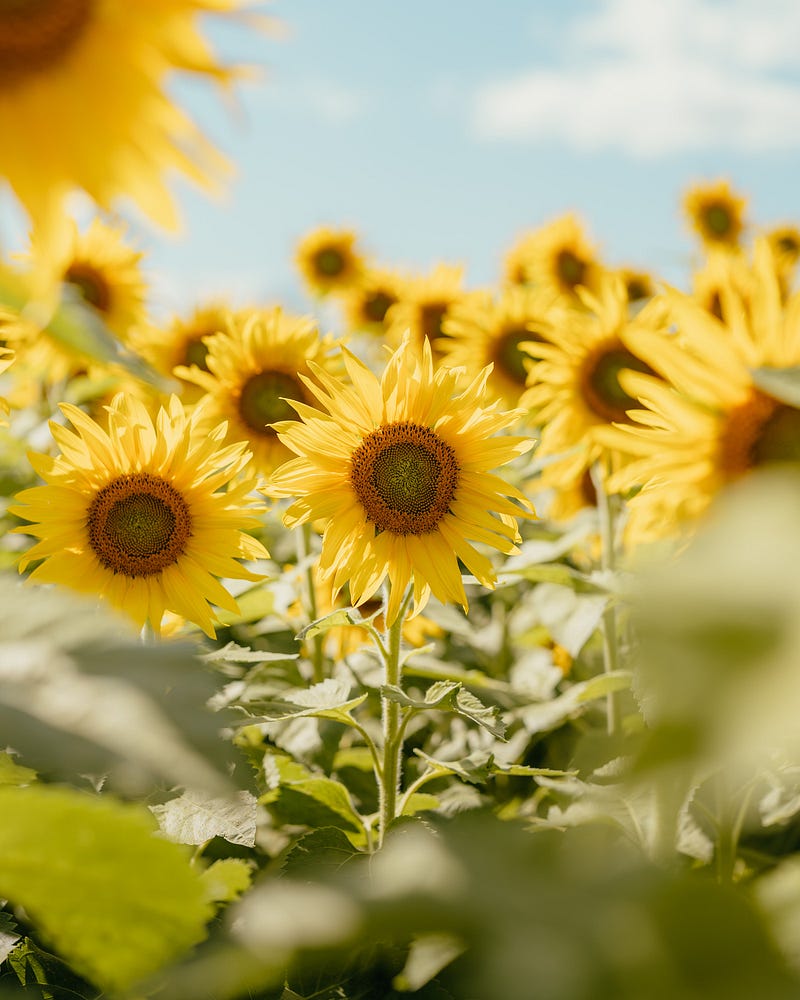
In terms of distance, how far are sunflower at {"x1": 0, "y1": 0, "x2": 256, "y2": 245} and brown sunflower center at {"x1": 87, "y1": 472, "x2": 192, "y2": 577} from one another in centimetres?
137

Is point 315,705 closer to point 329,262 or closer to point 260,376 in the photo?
point 260,376

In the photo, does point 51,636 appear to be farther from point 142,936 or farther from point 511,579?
point 511,579

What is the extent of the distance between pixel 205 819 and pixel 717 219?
294 inches

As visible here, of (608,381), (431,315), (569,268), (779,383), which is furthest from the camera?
(569,268)

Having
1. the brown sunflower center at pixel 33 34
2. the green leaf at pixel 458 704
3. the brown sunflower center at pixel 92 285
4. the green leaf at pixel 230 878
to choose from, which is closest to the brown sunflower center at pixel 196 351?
the brown sunflower center at pixel 92 285

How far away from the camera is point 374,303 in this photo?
6.39 metres

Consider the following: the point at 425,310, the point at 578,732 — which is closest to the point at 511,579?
the point at 578,732

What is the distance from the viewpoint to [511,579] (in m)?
2.64

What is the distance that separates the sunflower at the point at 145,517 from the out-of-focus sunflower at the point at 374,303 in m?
4.21

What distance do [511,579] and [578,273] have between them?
4.14m

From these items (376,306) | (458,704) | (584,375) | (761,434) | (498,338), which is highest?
(376,306)

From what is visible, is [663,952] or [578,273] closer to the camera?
[663,952]

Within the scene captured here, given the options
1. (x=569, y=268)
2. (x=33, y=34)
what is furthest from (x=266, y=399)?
(x=569, y=268)

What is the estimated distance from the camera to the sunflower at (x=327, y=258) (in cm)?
743
